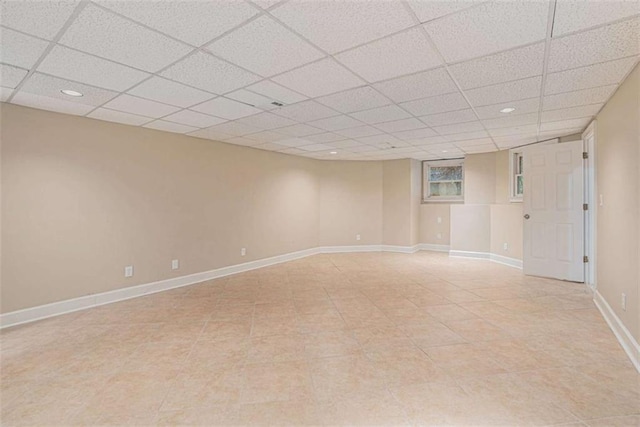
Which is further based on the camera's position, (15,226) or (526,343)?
(15,226)

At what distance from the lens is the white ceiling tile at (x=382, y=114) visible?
145 inches

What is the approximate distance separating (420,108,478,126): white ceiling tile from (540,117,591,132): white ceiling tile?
3.96 feet

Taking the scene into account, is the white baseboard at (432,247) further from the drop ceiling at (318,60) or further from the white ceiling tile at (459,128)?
the drop ceiling at (318,60)

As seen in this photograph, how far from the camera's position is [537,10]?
1809 mm

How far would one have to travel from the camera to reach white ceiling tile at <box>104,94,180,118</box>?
3.29m

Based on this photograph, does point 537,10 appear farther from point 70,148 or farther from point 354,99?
point 70,148

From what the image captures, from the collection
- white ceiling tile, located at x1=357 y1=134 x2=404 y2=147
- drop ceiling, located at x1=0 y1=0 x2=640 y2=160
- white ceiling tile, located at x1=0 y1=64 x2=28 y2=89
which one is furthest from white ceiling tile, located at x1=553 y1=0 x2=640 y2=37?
white ceiling tile, located at x1=0 y1=64 x2=28 y2=89

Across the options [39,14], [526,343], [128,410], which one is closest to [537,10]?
[526,343]

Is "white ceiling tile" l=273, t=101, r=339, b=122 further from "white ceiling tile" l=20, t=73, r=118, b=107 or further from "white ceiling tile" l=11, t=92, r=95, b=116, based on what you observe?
"white ceiling tile" l=11, t=92, r=95, b=116

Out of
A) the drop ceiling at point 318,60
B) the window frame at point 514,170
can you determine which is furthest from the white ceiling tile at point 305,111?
the window frame at point 514,170

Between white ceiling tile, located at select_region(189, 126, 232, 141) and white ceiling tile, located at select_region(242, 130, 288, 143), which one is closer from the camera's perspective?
white ceiling tile, located at select_region(189, 126, 232, 141)

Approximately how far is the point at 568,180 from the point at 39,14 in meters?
6.18

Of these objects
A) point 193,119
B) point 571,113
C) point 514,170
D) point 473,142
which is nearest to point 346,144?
point 473,142

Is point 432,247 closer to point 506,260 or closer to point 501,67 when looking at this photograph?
point 506,260
